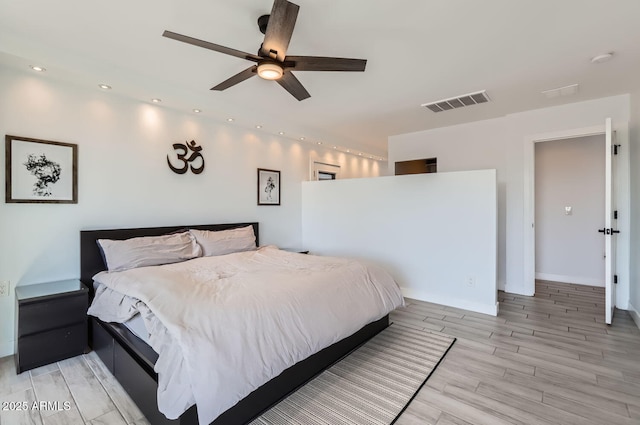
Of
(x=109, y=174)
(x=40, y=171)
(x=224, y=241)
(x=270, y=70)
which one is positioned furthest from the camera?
(x=224, y=241)

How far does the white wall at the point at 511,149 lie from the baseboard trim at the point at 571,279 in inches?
47.9

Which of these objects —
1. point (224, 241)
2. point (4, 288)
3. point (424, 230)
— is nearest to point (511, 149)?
point (424, 230)

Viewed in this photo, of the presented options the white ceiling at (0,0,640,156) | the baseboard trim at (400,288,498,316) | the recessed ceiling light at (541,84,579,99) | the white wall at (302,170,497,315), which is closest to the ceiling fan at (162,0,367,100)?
the white ceiling at (0,0,640,156)

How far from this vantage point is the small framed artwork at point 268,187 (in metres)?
4.79

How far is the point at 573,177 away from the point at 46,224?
7.19m

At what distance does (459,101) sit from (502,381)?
3184 mm

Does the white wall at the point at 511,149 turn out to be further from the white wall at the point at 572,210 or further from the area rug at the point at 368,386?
the area rug at the point at 368,386

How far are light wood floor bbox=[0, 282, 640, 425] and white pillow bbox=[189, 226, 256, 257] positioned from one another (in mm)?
1470

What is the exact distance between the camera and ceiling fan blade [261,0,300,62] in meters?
1.67

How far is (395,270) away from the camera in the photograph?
174 inches

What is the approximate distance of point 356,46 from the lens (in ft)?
8.24

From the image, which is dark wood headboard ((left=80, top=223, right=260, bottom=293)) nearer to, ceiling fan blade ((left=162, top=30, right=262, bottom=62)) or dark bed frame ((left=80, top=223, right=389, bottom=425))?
dark bed frame ((left=80, top=223, right=389, bottom=425))

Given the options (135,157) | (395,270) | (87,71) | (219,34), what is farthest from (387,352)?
(87,71)

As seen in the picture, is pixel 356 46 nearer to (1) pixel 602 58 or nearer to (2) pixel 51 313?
(1) pixel 602 58
